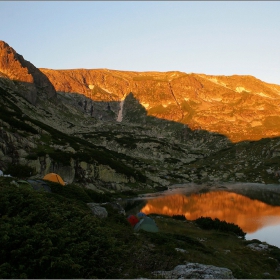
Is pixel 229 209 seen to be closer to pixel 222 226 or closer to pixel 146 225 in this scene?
pixel 222 226

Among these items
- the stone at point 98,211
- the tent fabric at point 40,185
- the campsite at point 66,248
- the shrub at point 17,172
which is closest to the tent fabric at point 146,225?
the stone at point 98,211

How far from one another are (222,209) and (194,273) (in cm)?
6717

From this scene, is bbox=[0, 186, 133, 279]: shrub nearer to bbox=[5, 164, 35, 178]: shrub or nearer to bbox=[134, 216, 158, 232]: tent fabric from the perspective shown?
bbox=[134, 216, 158, 232]: tent fabric

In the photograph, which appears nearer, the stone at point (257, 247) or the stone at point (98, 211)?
the stone at point (98, 211)

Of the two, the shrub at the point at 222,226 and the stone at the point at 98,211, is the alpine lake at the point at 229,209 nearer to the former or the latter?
the shrub at the point at 222,226

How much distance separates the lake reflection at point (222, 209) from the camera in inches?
2486

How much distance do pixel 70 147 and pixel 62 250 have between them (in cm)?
8545

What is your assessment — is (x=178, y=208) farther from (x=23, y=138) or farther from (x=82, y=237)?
(x=82, y=237)

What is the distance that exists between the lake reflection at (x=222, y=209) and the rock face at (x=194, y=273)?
42.8 metres

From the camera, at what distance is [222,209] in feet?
257

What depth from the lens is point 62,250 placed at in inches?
548

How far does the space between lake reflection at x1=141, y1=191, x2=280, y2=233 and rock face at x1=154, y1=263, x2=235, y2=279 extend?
4278 centimetres

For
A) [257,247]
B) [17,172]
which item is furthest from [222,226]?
[17,172]

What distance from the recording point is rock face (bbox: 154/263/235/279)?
15.0 m
